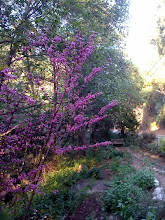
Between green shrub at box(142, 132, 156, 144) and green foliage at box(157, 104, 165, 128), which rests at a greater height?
green foliage at box(157, 104, 165, 128)

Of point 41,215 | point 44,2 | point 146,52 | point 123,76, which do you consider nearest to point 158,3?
point 146,52

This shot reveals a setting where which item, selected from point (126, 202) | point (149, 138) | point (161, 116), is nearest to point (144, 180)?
point (126, 202)

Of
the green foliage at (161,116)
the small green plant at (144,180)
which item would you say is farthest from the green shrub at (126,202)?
the green foliage at (161,116)

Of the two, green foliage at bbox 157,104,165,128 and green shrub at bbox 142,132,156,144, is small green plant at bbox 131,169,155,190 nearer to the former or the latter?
green shrub at bbox 142,132,156,144

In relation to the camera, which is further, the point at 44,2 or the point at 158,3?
the point at 158,3

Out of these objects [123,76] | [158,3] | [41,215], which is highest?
[158,3]

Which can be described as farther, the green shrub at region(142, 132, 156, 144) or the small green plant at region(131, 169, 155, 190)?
the green shrub at region(142, 132, 156, 144)

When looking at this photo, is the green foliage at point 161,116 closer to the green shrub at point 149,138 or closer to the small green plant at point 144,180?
the green shrub at point 149,138

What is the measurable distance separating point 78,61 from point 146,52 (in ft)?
76.4

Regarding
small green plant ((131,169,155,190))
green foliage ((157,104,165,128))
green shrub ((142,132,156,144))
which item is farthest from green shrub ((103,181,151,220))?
green foliage ((157,104,165,128))

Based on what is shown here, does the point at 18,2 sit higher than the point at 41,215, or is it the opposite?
the point at 18,2

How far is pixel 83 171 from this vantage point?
6.27 m

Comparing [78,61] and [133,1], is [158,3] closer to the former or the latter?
[133,1]

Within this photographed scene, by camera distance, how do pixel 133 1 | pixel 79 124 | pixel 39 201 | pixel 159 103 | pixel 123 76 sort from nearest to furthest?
pixel 79 124
pixel 39 201
pixel 123 76
pixel 133 1
pixel 159 103
